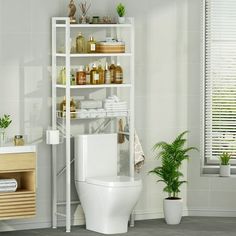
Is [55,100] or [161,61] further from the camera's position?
[161,61]

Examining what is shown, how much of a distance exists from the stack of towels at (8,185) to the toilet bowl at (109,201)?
0.67 m

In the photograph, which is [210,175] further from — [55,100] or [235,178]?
[55,100]

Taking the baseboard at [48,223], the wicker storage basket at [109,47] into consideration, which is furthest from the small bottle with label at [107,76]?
the baseboard at [48,223]

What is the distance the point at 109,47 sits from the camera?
6.73 m

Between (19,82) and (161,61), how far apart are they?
4.77ft

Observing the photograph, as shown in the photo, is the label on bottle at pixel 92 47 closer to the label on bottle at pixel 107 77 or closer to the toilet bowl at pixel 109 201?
the label on bottle at pixel 107 77

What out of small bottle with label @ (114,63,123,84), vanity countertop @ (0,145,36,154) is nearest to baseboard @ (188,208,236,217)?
small bottle with label @ (114,63,123,84)

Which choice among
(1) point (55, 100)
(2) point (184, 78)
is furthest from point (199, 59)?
(1) point (55, 100)

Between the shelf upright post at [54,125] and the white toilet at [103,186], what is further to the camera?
the shelf upright post at [54,125]

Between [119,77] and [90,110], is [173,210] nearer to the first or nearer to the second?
[90,110]

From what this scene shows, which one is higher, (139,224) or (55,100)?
(55,100)

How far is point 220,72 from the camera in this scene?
7461mm

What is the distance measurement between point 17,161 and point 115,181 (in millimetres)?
863

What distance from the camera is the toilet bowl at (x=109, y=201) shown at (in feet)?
21.0
